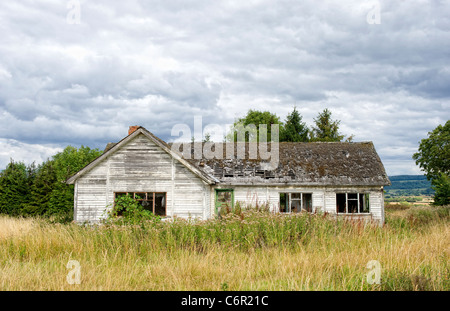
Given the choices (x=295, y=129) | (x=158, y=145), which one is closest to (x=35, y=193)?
(x=158, y=145)

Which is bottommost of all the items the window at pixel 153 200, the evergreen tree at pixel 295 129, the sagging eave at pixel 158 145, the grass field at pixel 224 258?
the grass field at pixel 224 258

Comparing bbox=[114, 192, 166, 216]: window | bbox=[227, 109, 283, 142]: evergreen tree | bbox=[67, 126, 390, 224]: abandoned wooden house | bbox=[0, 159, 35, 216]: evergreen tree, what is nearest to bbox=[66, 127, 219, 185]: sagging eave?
bbox=[67, 126, 390, 224]: abandoned wooden house

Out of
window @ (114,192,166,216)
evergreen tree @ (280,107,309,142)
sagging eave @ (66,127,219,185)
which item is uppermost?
evergreen tree @ (280,107,309,142)

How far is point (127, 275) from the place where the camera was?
6195 millimetres

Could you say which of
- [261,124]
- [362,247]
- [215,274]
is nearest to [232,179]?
[362,247]

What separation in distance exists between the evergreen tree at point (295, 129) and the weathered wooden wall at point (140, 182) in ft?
84.0

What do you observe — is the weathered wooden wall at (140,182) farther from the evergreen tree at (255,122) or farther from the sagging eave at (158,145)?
the evergreen tree at (255,122)

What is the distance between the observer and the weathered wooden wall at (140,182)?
17891 mm

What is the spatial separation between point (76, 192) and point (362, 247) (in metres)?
14.6

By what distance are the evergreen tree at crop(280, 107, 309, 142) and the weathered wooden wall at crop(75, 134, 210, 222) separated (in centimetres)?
2559

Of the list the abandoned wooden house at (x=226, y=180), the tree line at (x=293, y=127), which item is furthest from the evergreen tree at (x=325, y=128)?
the abandoned wooden house at (x=226, y=180)

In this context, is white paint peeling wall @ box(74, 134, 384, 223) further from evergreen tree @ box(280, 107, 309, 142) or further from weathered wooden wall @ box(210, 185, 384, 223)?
evergreen tree @ box(280, 107, 309, 142)

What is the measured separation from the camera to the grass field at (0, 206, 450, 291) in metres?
5.73
